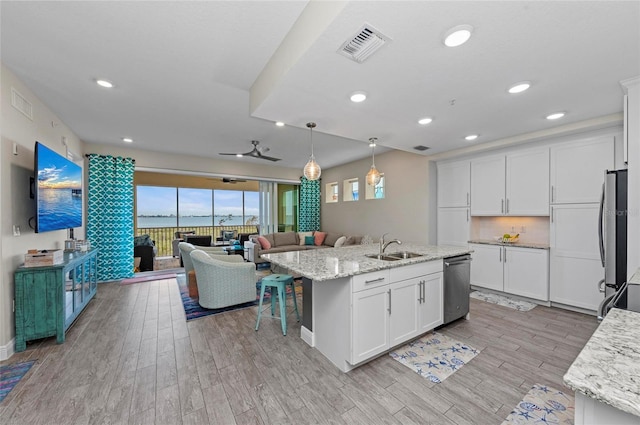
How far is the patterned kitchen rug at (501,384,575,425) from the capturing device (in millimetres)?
1735

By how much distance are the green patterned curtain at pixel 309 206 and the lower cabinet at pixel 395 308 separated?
17.5ft

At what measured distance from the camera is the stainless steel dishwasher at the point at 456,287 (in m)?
3.04

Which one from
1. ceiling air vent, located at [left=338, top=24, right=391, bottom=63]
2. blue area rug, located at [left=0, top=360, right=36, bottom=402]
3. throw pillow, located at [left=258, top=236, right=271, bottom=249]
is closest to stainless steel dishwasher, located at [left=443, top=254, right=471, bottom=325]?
ceiling air vent, located at [left=338, top=24, right=391, bottom=63]

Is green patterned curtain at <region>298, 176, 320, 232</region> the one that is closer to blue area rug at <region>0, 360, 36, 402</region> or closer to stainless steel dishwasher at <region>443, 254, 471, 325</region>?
stainless steel dishwasher at <region>443, 254, 471, 325</region>

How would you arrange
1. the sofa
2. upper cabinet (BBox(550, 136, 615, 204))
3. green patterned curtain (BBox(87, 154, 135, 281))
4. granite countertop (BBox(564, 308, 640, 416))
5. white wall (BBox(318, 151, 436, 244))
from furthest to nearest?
the sofa
white wall (BBox(318, 151, 436, 244))
green patterned curtain (BBox(87, 154, 135, 281))
upper cabinet (BBox(550, 136, 615, 204))
granite countertop (BBox(564, 308, 640, 416))

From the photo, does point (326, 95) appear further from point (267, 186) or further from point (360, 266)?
point (267, 186)

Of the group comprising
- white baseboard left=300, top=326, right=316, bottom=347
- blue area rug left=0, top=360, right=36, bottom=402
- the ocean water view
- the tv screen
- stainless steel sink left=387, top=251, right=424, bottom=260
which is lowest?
blue area rug left=0, top=360, right=36, bottom=402

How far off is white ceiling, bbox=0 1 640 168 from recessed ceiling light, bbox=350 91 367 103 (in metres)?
0.06

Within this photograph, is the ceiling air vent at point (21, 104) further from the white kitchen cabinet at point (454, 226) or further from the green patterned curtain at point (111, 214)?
the white kitchen cabinet at point (454, 226)

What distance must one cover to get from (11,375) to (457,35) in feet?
14.2

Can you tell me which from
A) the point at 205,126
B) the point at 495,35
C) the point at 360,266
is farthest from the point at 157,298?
the point at 495,35

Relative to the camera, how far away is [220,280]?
3682mm

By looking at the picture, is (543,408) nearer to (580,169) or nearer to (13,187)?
(580,169)

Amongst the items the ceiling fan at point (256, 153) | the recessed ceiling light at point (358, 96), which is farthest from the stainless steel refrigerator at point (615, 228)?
the ceiling fan at point (256, 153)
